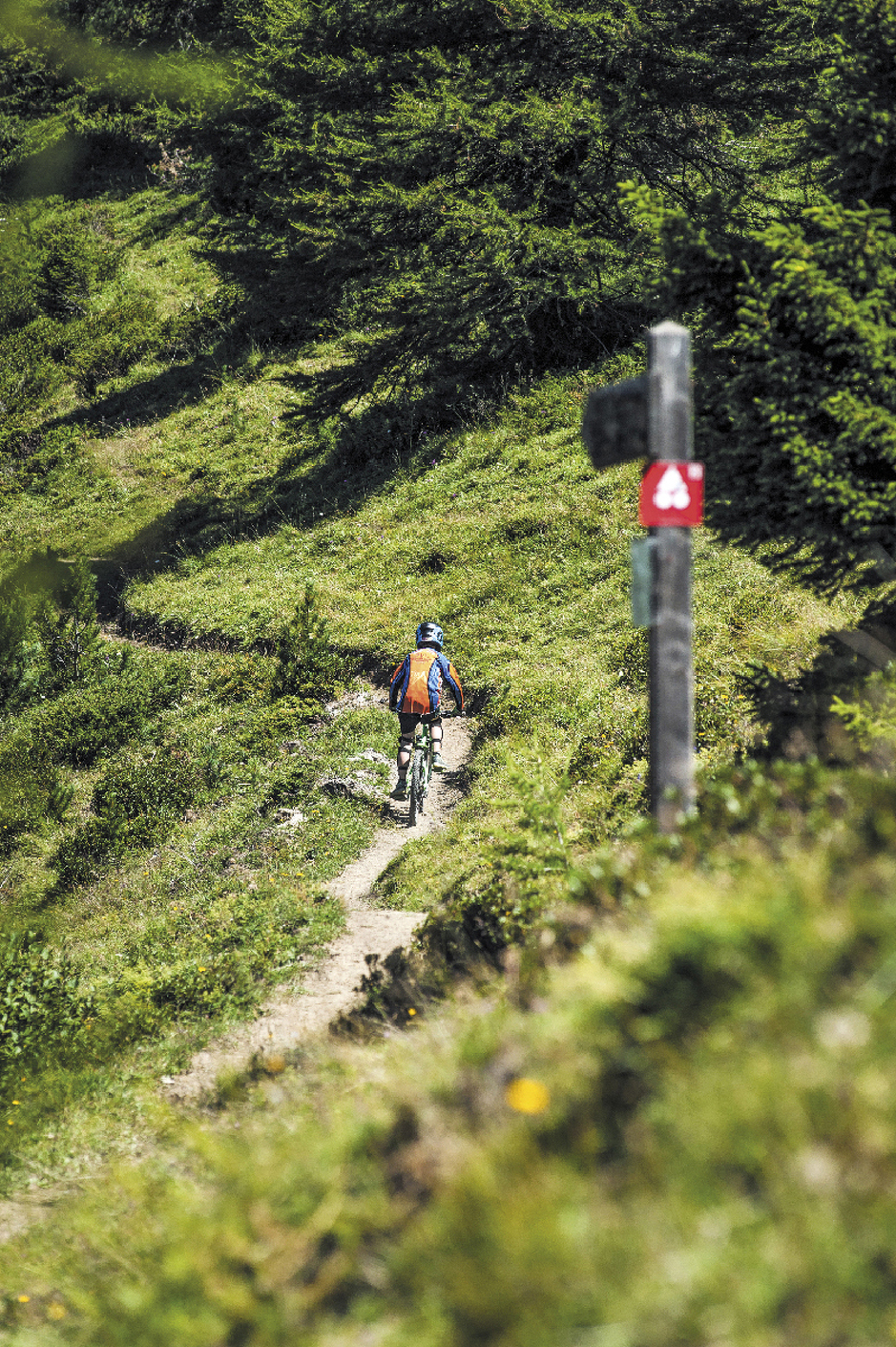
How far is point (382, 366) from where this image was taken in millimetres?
18734

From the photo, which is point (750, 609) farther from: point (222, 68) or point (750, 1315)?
point (222, 68)

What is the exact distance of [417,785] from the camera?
9.76 meters

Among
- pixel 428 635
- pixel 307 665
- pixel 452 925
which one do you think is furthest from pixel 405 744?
pixel 307 665

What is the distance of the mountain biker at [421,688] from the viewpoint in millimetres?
9336

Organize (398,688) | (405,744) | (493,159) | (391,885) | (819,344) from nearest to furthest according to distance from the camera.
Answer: (819,344), (391,885), (398,688), (405,744), (493,159)

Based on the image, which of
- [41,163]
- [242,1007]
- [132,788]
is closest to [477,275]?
[132,788]

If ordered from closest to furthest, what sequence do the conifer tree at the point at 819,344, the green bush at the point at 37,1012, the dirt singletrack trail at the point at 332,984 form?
the conifer tree at the point at 819,344, the dirt singletrack trail at the point at 332,984, the green bush at the point at 37,1012

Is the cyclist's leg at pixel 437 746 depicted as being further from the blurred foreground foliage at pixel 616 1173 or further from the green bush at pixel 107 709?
the blurred foreground foliage at pixel 616 1173

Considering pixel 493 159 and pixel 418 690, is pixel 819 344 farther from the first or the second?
pixel 493 159

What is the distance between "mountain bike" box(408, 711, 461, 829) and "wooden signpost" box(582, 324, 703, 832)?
16.7 ft

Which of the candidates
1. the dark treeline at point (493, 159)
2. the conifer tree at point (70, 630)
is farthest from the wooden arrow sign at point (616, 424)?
the conifer tree at point (70, 630)

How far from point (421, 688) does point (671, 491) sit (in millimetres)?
5285

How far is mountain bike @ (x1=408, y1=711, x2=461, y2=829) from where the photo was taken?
9.62 m

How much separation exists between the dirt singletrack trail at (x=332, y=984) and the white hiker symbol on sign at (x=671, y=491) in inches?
161
